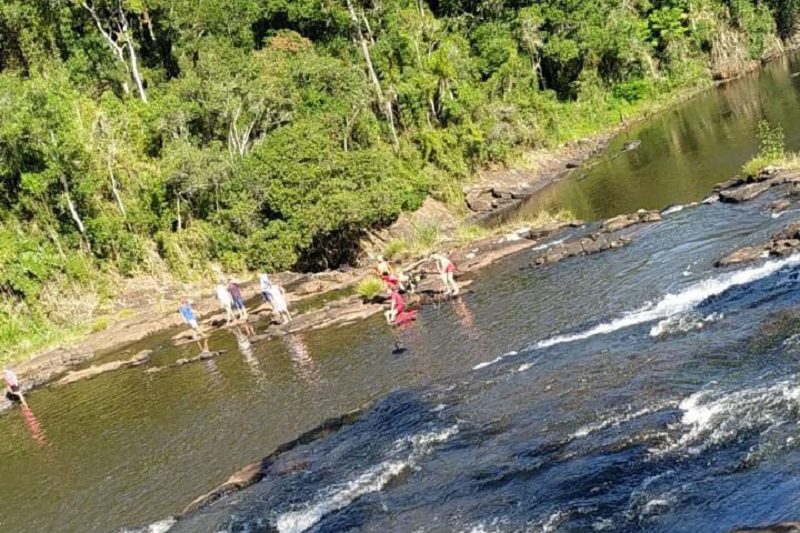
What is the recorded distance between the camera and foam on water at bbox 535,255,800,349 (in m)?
26.4

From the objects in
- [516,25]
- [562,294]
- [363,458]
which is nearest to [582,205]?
[562,294]

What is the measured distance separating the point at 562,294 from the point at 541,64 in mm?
77016

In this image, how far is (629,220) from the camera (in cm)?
4306

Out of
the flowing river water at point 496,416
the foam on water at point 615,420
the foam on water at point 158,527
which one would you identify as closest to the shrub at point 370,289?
the flowing river water at point 496,416

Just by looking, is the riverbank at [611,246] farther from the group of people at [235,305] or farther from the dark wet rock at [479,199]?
the dark wet rock at [479,199]

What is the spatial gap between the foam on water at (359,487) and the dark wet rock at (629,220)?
77.2 feet

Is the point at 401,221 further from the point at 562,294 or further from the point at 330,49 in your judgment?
the point at 330,49

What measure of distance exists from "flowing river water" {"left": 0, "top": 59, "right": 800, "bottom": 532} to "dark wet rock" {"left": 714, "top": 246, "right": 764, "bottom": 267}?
63 cm

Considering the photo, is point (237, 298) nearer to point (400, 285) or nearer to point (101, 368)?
point (101, 368)

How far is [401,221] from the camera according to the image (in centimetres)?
6028

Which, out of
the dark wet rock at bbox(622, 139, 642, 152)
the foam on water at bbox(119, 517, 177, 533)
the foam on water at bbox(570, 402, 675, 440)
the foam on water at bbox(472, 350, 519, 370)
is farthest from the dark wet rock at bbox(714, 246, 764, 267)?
the dark wet rock at bbox(622, 139, 642, 152)

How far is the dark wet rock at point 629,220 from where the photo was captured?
4228cm

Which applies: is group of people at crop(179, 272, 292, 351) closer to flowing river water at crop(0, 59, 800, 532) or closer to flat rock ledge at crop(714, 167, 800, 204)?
flowing river water at crop(0, 59, 800, 532)

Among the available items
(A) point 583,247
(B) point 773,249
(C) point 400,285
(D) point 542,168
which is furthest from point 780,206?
(D) point 542,168
